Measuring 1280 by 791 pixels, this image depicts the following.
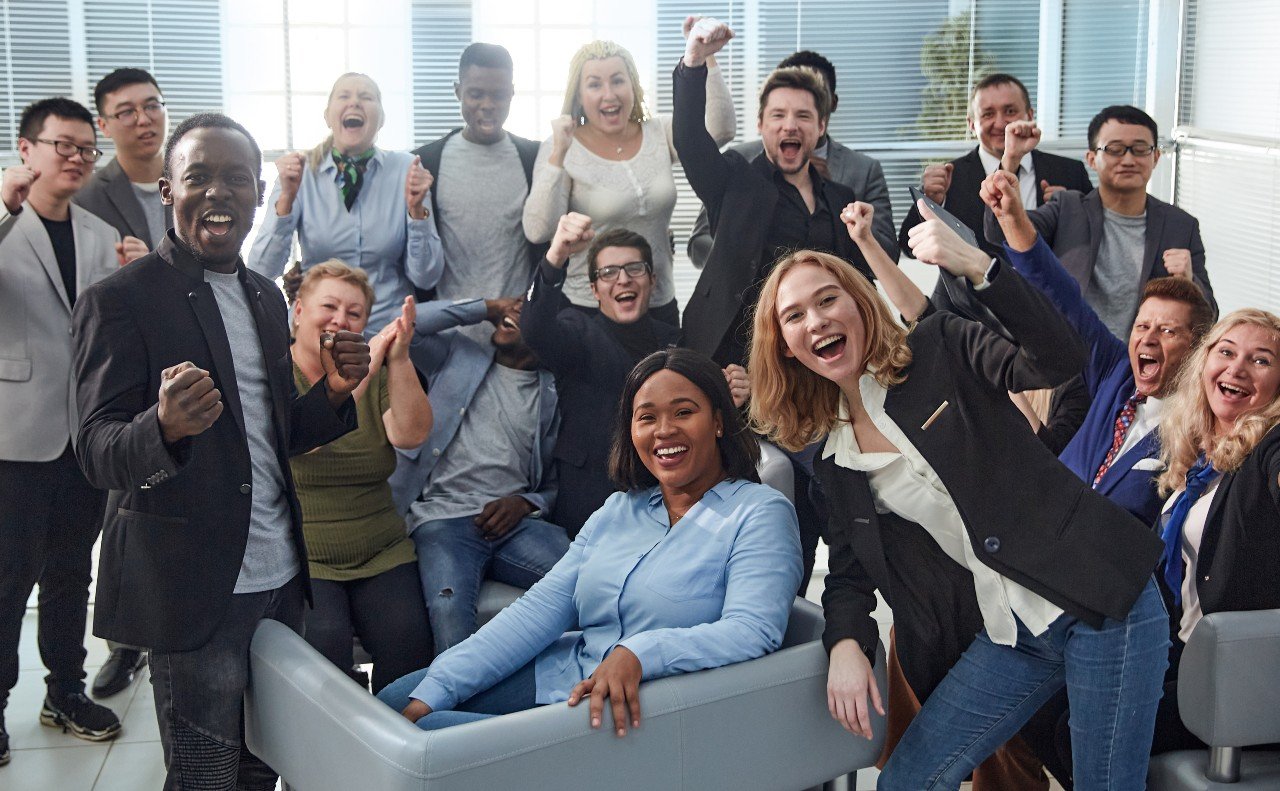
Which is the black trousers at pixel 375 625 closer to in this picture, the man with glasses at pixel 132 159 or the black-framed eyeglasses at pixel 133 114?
the man with glasses at pixel 132 159

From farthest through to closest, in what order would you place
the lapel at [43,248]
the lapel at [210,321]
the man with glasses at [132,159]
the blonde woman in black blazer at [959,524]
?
1. the man with glasses at [132,159]
2. the lapel at [43,248]
3. the lapel at [210,321]
4. the blonde woman in black blazer at [959,524]

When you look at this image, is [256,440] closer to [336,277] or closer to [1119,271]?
[336,277]

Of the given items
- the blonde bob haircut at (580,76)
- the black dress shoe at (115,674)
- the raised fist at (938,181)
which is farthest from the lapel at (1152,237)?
the black dress shoe at (115,674)

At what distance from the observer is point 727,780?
7.11 ft

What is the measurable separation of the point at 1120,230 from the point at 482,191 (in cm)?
196

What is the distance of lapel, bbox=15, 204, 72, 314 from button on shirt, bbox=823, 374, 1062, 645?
217cm

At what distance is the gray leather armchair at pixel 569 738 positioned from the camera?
1.97 m

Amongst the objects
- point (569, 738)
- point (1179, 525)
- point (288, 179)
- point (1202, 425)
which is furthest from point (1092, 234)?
point (569, 738)

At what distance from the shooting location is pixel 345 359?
97.0 inches

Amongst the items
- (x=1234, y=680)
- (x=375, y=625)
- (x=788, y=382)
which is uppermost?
(x=788, y=382)

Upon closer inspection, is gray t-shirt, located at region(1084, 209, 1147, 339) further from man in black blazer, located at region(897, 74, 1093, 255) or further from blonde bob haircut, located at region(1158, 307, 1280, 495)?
blonde bob haircut, located at region(1158, 307, 1280, 495)

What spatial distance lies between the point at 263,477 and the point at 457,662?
481mm

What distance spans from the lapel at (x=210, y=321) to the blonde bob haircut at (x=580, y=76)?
174cm

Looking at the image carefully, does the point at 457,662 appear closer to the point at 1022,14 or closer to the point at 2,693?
the point at 2,693
